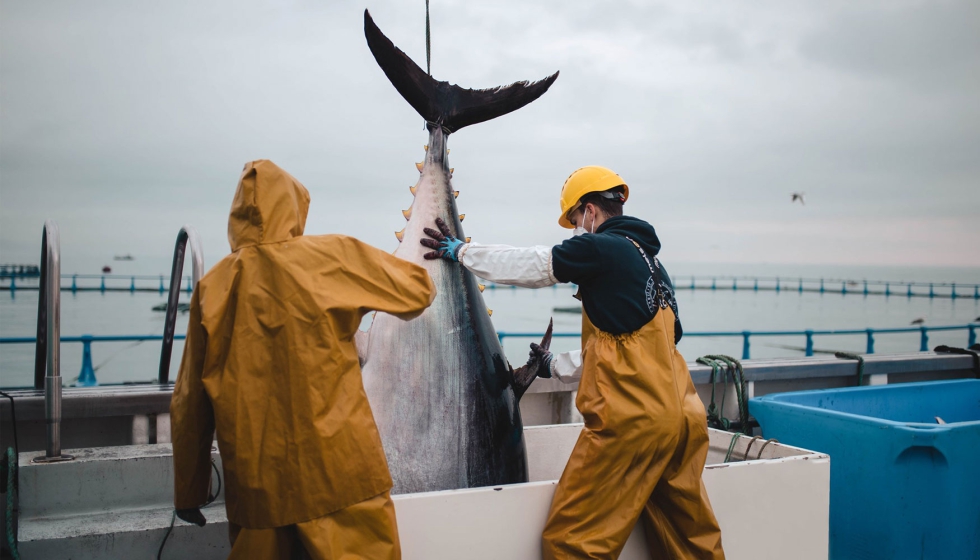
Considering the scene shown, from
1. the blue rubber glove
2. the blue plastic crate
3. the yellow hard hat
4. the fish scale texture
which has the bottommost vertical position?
the blue plastic crate

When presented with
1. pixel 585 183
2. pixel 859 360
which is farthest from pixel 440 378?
pixel 859 360

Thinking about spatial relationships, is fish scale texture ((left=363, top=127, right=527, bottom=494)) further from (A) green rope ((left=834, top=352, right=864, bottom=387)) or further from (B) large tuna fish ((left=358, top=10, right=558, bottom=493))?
(A) green rope ((left=834, top=352, right=864, bottom=387))

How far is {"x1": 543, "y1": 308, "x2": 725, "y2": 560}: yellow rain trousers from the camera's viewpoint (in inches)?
80.5

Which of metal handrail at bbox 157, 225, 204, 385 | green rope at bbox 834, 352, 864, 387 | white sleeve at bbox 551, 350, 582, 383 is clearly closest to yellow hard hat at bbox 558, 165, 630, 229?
white sleeve at bbox 551, 350, 582, 383

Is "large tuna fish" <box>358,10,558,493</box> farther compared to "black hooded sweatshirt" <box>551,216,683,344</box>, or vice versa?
"large tuna fish" <box>358,10,558,493</box>

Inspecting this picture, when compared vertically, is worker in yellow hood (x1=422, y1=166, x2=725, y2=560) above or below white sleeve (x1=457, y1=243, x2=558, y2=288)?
below

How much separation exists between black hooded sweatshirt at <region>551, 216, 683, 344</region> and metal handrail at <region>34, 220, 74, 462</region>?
175 centimetres

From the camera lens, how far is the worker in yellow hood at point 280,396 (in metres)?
1.65

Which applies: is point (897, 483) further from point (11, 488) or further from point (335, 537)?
point (11, 488)

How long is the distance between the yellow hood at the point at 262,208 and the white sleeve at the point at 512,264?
28.5 inches

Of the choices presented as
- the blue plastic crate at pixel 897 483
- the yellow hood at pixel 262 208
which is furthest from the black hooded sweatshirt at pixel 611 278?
the blue plastic crate at pixel 897 483

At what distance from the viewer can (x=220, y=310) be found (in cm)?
168

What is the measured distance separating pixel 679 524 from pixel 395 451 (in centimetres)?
97

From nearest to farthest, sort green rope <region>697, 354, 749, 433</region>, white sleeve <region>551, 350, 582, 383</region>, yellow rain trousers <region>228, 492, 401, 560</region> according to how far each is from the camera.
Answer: yellow rain trousers <region>228, 492, 401, 560</region> < white sleeve <region>551, 350, 582, 383</region> < green rope <region>697, 354, 749, 433</region>
